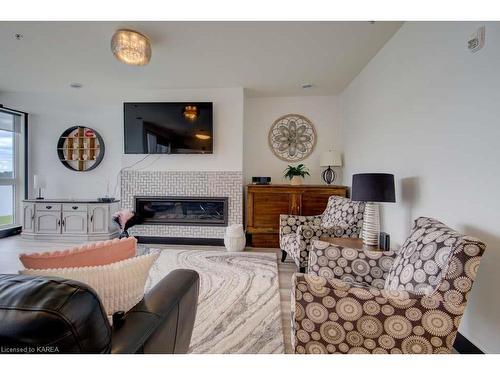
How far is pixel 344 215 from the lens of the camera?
2.70 meters

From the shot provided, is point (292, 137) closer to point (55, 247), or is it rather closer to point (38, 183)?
point (55, 247)

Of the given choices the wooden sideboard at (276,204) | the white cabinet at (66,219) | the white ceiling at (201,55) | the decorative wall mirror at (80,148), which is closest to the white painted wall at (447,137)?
the white ceiling at (201,55)

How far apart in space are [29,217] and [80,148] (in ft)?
4.48

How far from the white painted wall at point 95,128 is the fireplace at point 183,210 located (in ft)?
1.67

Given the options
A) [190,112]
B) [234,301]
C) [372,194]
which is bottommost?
[234,301]

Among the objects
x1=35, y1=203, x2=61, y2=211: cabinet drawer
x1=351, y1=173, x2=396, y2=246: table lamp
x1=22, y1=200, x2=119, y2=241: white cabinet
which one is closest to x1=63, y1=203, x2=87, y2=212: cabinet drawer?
x1=22, y1=200, x2=119, y2=241: white cabinet

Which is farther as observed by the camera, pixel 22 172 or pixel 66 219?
pixel 22 172

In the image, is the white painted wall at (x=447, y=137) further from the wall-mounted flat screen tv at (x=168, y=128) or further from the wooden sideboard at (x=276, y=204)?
the wall-mounted flat screen tv at (x=168, y=128)

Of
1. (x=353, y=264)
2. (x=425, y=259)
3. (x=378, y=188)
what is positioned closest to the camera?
(x=425, y=259)

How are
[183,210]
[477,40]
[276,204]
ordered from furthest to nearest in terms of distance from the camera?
[183,210] < [276,204] < [477,40]

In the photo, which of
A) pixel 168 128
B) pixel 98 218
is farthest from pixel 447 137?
pixel 98 218

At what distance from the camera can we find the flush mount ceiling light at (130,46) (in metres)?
2.21

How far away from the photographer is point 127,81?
3.51 metres

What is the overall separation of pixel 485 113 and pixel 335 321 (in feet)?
4.58
